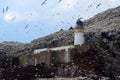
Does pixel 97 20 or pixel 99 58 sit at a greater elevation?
pixel 97 20

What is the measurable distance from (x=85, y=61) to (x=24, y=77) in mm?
4619

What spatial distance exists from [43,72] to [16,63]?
236 inches

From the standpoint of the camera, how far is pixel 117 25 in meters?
61.9

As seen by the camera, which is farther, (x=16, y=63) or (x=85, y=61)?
(x=16, y=63)

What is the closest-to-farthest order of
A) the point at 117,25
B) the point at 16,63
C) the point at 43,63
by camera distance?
1. the point at 43,63
2. the point at 16,63
3. the point at 117,25

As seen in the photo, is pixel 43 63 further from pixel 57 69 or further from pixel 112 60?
pixel 112 60

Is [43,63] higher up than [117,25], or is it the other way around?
[117,25]

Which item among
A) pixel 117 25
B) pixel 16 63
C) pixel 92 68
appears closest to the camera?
pixel 92 68

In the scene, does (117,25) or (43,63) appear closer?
(43,63)

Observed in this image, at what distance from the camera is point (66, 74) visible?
4219 cm

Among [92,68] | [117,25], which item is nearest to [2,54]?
[117,25]

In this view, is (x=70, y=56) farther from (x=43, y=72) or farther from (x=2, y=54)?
(x=2, y=54)

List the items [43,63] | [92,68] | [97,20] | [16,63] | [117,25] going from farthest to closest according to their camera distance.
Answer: [97,20] → [117,25] → [16,63] → [43,63] → [92,68]

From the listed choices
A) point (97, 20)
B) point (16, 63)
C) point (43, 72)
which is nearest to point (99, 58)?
point (43, 72)
